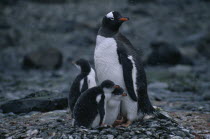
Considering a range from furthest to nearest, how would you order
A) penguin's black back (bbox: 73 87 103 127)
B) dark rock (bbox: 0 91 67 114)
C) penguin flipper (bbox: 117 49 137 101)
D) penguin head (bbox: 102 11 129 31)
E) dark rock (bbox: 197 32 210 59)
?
1. dark rock (bbox: 197 32 210 59)
2. dark rock (bbox: 0 91 67 114)
3. penguin head (bbox: 102 11 129 31)
4. penguin flipper (bbox: 117 49 137 101)
5. penguin's black back (bbox: 73 87 103 127)

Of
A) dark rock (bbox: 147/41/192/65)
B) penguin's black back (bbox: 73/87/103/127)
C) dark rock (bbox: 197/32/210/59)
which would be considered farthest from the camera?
dark rock (bbox: 197/32/210/59)

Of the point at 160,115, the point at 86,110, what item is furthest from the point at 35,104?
the point at 160,115

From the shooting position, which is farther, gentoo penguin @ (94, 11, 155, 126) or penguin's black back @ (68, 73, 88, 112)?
penguin's black back @ (68, 73, 88, 112)

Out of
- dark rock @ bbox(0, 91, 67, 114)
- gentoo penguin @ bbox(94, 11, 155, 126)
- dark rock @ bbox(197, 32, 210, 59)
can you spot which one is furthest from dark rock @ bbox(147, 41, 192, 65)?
gentoo penguin @ bbox(94, 11, 155, 126)

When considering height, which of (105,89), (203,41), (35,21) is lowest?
(105,89)

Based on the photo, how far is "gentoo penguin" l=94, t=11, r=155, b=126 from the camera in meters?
4.82

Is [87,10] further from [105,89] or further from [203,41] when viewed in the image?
[105,89]

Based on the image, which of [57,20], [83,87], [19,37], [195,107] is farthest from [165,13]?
[83,87]

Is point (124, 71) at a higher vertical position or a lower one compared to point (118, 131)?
higher

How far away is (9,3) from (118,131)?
16921 mm

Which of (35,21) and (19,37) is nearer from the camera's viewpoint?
(19,37)

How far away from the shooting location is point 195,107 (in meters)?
6.63

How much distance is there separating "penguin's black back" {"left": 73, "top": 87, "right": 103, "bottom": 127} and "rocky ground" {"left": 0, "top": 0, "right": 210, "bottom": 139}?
0.13 m

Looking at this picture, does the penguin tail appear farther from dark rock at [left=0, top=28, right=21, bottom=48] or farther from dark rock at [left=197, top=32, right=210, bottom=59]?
dark rock at [left=0, top=28, right=21, bottom=48]
